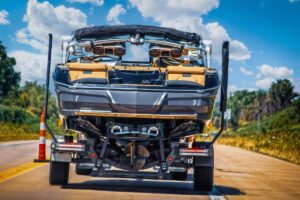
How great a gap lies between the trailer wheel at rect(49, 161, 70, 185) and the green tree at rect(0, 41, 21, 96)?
284 ft

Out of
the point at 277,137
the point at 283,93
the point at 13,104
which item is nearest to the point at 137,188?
the point at 277,137

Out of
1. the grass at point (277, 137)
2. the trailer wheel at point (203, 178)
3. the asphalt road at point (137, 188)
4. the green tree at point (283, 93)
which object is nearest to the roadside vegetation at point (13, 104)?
the grass at point (277, 137)

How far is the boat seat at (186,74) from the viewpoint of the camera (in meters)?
9.37

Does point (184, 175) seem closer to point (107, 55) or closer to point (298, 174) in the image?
point (107, 55)

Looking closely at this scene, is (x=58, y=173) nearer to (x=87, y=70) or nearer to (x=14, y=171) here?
(x=87, y=70)

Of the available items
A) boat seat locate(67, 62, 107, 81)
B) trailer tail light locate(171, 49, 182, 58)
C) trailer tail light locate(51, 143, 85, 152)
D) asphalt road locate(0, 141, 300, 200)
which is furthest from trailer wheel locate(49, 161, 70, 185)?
trailer tail light locate(171, 49, 182, 58)

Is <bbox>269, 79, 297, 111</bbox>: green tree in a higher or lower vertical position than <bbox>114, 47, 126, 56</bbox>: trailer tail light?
higher

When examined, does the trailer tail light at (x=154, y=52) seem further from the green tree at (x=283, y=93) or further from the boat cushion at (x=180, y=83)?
the green tree at (x=283, y=93)

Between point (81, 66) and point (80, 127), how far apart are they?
38.9 inches

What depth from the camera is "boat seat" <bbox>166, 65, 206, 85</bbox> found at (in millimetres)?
9367

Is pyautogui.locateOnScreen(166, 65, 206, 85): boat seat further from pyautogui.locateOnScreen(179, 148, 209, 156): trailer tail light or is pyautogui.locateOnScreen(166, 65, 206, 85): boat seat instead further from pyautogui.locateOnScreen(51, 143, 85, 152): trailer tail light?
pyautogui.locateOnScreen(51, 143, 85, 152): trailer tail light

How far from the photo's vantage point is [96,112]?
30.7 feet

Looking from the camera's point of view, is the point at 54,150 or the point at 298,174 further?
the point at 298,174

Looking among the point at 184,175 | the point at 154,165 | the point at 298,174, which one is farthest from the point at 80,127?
the point at 298,174
